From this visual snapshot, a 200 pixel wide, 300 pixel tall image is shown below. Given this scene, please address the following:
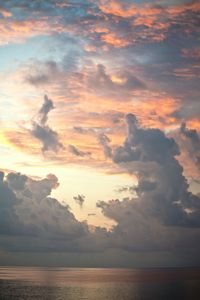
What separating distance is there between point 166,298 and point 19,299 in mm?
48266

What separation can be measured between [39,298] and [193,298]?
5112cm

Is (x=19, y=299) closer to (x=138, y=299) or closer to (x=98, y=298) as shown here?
(x=98, y=298)

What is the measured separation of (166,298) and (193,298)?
866cm

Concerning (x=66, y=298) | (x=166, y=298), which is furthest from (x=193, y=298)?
(x=66, y=298)

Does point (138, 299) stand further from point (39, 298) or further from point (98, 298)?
point (39, 298)

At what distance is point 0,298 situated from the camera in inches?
5354

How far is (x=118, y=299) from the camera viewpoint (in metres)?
134

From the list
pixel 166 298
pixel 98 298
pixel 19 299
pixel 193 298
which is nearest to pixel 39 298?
pixel 19 299

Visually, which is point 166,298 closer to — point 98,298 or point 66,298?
point 98,298

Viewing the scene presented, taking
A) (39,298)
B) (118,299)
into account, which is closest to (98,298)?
(118,299)

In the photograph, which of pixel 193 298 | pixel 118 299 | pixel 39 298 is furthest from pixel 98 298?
pixel 193 298

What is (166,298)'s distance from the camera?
133 metres

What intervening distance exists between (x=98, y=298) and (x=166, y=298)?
76.6 feet

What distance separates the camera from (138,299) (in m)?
132
